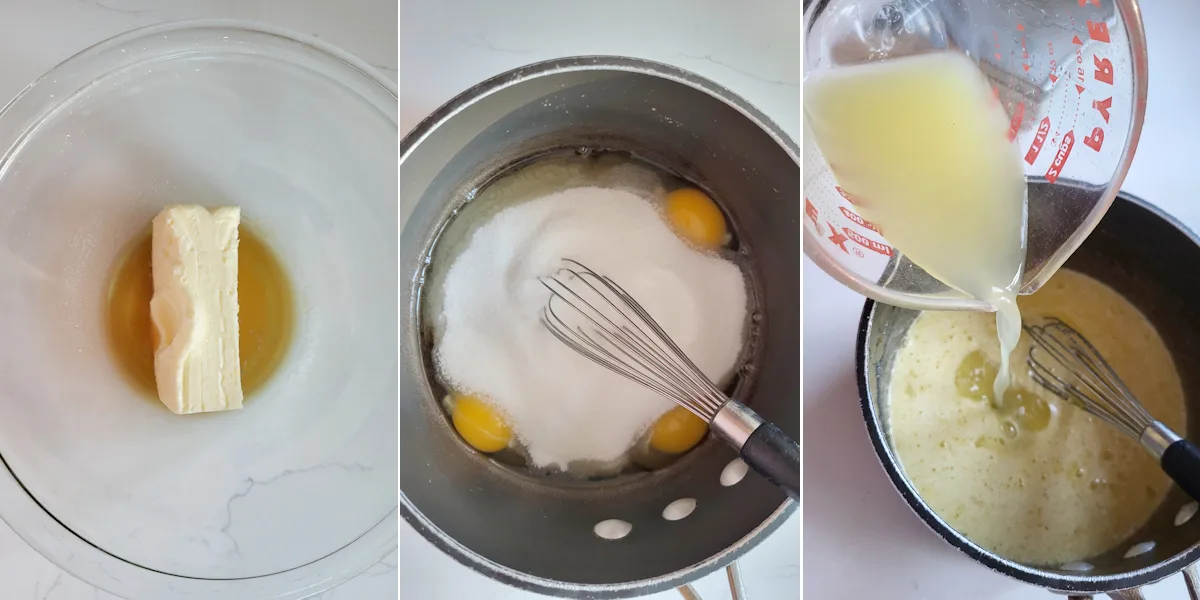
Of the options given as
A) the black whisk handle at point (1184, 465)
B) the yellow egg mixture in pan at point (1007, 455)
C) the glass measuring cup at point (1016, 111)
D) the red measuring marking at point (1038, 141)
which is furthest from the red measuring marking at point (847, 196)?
the black whisk handle at point (1184, 465)

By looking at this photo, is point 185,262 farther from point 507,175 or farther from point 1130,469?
point 1130,469

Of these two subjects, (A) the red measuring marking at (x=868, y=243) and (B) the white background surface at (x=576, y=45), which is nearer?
(A) the red measuring marking at (x=868, y=243)

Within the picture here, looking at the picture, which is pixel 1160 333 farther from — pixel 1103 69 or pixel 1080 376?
pixel 1103 69

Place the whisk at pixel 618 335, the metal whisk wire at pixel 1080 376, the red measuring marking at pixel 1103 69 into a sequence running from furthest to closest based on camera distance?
the metal whisk wire at pixel 1080 376 → the whisk at pixel 618 335 → the red measuring marking at pixel 1103 69

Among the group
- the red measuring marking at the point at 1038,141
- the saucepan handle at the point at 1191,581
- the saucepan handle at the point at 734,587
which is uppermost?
the red measuring marking at the point at 1038,141

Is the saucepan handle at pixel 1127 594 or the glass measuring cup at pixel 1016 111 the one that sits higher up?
the glass measuring cup at pixel 1016 111

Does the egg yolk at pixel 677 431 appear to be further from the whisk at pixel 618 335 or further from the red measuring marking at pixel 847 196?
the red measuring marking at pixel 847 196

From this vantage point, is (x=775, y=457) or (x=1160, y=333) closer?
(x=775, y=457)

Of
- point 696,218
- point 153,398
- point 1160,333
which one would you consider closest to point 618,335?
point 696,218
